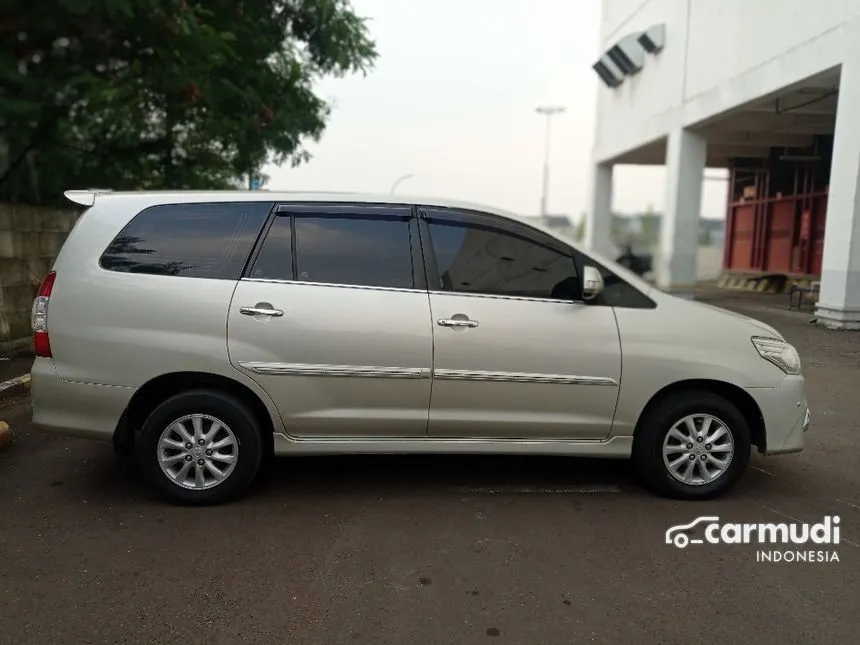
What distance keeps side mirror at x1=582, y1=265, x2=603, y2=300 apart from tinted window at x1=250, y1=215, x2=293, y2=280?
1.80 m

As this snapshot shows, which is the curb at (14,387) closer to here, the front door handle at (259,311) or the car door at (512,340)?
the front door handle at (259,311)

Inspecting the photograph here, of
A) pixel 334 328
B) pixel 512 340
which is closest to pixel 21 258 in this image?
pixel 334 328

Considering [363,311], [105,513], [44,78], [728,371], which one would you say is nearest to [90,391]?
[105,513]

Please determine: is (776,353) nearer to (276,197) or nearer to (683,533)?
(683,533)

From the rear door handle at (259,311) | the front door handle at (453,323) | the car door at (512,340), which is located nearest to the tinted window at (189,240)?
the rear door handle at (259,311)

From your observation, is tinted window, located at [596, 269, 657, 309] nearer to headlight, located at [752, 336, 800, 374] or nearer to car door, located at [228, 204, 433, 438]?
headlight, located at [752, 336, 800, 374]

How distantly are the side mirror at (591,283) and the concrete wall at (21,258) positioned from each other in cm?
725

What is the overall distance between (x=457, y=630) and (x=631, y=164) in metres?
26.6

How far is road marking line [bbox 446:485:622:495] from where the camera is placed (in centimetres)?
451

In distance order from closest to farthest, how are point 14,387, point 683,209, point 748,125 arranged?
point 14,387
point 683,209
point 748,125

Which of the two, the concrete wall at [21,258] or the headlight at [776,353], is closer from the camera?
the headlight at [776,353]

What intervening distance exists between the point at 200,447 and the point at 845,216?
11885 millimetres

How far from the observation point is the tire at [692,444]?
430 cm

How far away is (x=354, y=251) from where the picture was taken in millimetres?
4273
